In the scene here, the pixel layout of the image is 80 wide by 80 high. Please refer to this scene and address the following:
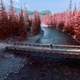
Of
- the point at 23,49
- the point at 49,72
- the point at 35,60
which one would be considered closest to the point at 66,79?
the point at 49,72

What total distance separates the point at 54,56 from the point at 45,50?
1504 millimetres

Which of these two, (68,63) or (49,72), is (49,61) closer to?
(68,63)

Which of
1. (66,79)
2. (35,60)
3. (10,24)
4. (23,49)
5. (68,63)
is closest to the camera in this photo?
(66,79)

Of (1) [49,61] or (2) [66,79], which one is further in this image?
(1) [49,61]

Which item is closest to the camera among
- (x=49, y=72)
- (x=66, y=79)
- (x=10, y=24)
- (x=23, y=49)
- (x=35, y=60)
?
(x=66, y=79)

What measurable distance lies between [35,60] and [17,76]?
912 centimetres

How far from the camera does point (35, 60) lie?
3259 centimetres

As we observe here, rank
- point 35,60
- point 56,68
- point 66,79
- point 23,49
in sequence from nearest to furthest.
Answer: point 66,79 → point 56,68 → point 35,60 → point 23,49

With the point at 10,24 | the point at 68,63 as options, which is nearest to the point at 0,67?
the point at 68,63

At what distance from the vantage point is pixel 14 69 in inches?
1024

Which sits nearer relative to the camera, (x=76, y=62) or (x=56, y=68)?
(x=56, y=68)

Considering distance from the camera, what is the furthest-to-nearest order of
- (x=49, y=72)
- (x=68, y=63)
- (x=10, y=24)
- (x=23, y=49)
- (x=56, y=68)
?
(x=10, y=24), (x=23, y=49), (x=68, y=63), (x=56, y=68), (x=49, y=72)

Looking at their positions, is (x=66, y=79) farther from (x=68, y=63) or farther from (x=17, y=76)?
(x=68, y=63)

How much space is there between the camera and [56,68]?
2781 centimetres
